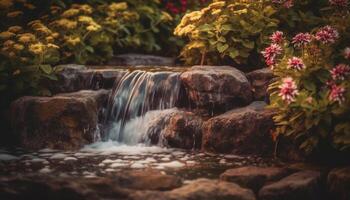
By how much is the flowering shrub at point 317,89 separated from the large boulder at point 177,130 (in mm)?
1201

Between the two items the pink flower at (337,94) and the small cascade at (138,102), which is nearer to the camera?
the pink flower at (337,94)

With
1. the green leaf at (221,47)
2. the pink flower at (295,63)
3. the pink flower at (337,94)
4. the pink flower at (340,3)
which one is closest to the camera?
the pink flower at (337,94)

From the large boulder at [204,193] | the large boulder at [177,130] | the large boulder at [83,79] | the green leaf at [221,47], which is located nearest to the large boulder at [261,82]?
the green leaf at [221,47]

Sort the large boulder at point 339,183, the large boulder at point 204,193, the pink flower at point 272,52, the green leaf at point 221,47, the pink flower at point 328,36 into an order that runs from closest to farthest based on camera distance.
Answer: the large boulder at point 204,193 < the large boulder at point 339,183 < the pink flower at point 328,36 < the pink flower at point 272,52 < the green leaf at point 221,47

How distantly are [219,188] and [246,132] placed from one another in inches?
71.4

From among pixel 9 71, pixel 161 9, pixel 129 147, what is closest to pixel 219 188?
pixel 129 147

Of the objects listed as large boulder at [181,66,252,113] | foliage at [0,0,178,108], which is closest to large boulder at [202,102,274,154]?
large boulder at [181,66,252,113]

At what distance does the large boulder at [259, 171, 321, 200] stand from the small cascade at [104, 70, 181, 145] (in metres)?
2.87

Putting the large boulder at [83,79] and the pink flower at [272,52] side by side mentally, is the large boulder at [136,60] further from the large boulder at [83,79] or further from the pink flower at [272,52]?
the pink flower at [272,52]

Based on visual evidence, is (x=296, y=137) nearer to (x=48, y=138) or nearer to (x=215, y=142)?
(x=215, y=142)

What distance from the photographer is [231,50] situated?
792 cm

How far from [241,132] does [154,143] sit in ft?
4.35

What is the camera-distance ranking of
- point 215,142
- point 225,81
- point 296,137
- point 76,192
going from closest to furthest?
1. point 76,192
2. point 296,137
3. point 215,142
4. point 225,81

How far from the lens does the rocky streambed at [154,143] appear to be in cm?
477
